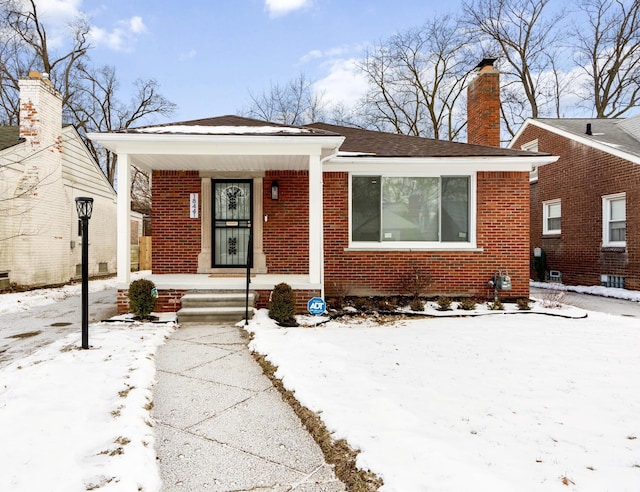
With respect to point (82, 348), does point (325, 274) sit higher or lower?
higher

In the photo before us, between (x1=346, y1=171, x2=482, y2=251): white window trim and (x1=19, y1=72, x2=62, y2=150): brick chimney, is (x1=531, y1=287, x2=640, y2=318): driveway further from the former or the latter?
(x1=19, y1=72, x2=62, y2=150): brick chimney

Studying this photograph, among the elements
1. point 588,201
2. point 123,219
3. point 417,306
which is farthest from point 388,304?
point 588,201

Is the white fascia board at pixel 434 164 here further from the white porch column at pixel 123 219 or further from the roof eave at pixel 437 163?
the white porch column at pixel 123 219

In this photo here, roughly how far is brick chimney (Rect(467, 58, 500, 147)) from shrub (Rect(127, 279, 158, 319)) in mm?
8845

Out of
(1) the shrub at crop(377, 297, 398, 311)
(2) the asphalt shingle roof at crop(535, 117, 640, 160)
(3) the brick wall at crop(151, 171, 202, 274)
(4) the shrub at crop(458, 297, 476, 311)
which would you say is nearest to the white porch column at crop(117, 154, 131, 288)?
(3) the brick wall at crop(151, 171, 202, 274)

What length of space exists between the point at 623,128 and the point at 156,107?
25.4m

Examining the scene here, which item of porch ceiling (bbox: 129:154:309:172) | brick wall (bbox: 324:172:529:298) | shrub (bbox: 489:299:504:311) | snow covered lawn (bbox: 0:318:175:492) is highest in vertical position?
porch ceiling (bbox: 129:154:309:172)

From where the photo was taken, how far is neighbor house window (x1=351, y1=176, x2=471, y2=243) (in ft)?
26.9

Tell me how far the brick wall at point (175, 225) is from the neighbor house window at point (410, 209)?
3439mm

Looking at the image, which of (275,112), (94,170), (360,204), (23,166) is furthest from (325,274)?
(275,112)

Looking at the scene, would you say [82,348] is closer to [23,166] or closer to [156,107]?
[23,166]

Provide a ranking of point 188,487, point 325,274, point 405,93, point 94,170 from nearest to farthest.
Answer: point 188,487
point 325,274
point 94,170
point 405,93

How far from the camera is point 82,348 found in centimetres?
474

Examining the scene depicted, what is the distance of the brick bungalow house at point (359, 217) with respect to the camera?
796 cm
